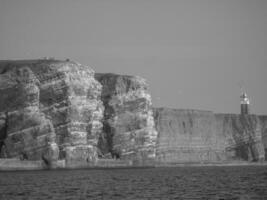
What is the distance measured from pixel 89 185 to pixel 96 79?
7076cm

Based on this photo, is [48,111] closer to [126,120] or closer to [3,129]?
[3,129]

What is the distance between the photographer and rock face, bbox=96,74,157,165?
141m

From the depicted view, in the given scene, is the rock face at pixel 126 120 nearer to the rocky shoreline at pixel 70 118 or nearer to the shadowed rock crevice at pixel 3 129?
the rocky shoreline at pixel 70 118

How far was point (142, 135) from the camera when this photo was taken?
144 m

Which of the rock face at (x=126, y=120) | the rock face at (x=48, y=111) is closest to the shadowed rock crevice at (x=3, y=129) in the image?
the rock face at (x=48, y=111)

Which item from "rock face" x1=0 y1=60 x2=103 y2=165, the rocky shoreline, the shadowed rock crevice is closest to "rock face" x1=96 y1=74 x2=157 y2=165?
the rocky shoreline

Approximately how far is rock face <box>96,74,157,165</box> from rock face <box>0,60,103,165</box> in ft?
26.1

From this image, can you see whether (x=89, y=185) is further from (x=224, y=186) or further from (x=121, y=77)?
(x=121, y=77)

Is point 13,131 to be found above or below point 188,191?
above

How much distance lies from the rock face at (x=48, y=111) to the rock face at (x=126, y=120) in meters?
7.97

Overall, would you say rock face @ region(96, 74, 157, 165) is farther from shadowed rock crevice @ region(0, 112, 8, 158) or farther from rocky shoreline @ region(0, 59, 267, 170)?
shadowed rock crevice @ region(0, 112, 8, 158)

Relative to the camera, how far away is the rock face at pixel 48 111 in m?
116

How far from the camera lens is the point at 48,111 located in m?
122

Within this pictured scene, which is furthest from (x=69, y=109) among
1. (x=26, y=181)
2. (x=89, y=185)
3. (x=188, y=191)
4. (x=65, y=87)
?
(x=188, y=191)
